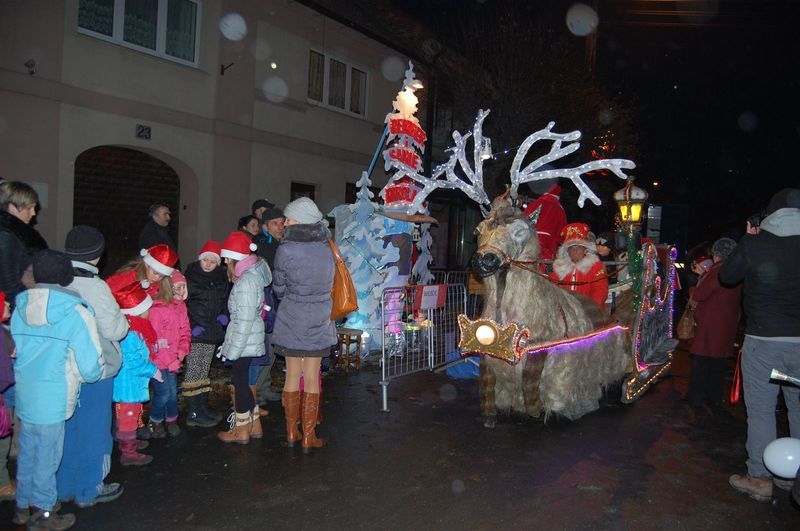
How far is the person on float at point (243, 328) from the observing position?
5.01 m

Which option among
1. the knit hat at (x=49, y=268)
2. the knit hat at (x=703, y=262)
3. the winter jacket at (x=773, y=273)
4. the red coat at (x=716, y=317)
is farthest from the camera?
the knit hat at (x=703, y=262)

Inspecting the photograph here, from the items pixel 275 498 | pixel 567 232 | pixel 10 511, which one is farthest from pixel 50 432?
pixel 567 232

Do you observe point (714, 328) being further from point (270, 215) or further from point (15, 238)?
point (15, 238)

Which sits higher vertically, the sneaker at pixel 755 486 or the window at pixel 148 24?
the window at pixel 148 24

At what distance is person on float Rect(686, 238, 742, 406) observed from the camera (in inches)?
269

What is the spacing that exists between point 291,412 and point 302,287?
3.80ft

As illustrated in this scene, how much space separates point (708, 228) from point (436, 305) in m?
26.9

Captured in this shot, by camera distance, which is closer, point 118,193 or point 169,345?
point 169,345

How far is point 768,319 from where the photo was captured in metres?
4.39

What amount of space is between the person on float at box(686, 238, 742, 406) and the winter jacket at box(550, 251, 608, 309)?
1.10 metres

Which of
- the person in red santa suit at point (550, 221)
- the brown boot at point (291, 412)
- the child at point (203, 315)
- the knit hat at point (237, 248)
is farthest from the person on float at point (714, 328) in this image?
the child at point (203, 315)

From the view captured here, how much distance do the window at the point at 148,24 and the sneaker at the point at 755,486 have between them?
10.7 meters

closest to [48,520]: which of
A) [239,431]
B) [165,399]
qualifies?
[165,399]

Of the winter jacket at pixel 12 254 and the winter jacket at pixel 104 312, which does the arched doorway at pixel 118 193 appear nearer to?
the winter jacket at pixel 12 254
